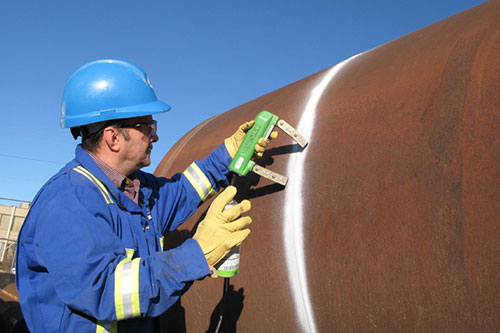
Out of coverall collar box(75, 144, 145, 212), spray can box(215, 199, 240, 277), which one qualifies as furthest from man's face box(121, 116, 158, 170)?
spray can box(215, 199, 240, 277)

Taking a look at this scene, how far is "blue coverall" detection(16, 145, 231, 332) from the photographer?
1.45 m

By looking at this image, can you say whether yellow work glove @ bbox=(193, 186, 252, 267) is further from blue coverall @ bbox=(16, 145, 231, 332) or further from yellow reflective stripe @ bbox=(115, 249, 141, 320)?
yellow reflective stripe @ bbox=(115, 249, 141, 320)

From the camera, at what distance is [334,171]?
167 cm

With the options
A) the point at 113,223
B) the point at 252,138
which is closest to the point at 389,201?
the point at 252,138

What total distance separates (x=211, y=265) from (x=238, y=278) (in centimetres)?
48

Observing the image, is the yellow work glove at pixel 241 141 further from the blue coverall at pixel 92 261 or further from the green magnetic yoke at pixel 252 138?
the blue coverall at pixel 92 261

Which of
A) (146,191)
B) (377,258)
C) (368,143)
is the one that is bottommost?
(377,258)

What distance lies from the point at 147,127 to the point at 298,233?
883 mm

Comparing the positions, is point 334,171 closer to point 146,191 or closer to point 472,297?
point 472,297

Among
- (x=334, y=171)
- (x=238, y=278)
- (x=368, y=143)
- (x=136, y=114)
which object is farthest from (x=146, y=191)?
(x=368, y=143)

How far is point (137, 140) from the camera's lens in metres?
1.96

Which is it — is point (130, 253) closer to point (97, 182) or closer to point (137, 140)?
point (97, 182)

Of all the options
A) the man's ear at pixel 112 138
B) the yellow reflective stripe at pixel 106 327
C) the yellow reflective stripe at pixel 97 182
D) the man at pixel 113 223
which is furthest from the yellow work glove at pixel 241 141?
the yellow reflective stripe at pixel 106 327

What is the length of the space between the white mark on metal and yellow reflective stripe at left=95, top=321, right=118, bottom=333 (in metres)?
0.72
